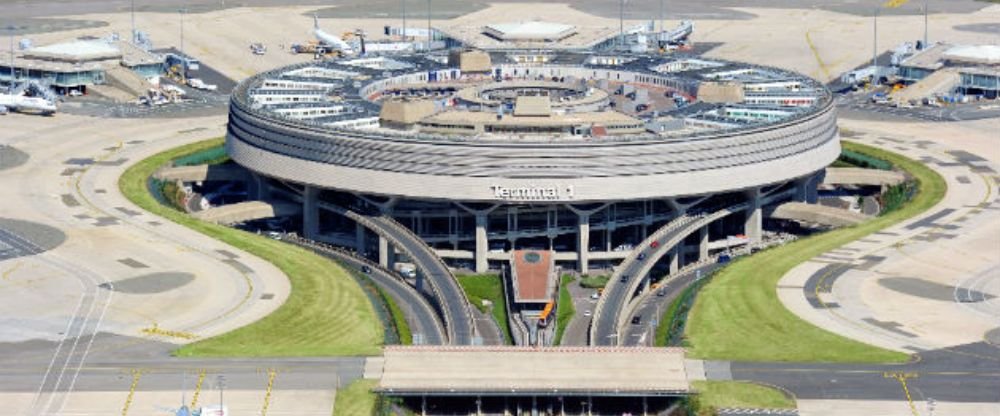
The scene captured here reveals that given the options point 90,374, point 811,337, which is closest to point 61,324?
point 90,374

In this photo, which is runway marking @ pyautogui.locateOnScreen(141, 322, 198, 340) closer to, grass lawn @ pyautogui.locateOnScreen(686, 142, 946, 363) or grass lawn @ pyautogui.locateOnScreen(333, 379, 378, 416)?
grass lawn @ pyautogui.locateOnScreen(333, 379, 378, 416)

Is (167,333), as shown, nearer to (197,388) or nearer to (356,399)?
(197,388)

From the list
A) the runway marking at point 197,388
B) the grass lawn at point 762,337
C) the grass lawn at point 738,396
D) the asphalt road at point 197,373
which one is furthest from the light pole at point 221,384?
the grass lawn at point 762,337

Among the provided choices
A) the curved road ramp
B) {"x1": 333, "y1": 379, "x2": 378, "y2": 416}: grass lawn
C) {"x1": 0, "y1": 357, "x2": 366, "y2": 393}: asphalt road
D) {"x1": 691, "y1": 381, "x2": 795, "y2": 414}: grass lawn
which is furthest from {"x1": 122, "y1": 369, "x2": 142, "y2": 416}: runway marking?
{"x1": 691, "y1": 381, "x2": 795, "y2": 414}: grass lawn

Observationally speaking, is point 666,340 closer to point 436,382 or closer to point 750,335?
point 750,335

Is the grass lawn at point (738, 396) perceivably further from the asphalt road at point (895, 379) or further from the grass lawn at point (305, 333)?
the grass lawn at point (305, 333)

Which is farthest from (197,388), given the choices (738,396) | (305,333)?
(738,396)
